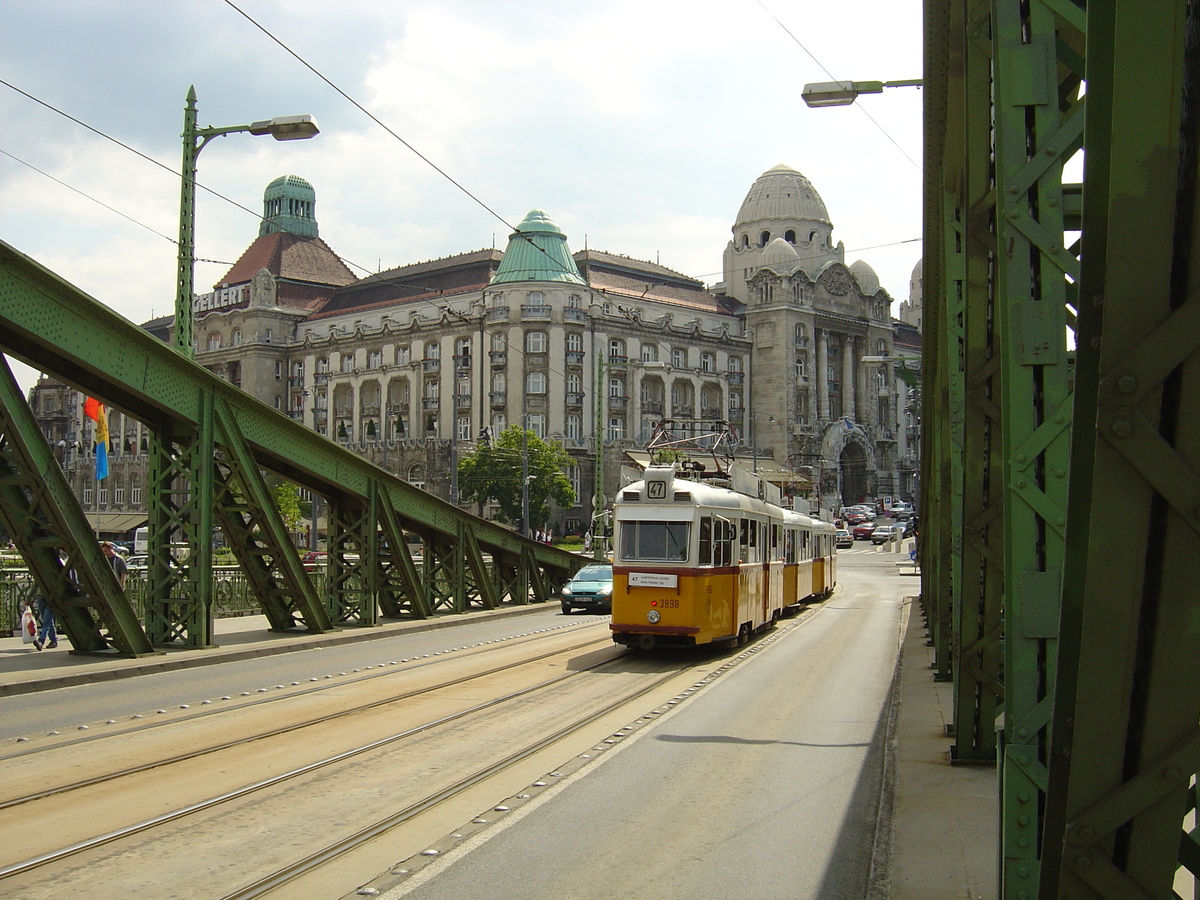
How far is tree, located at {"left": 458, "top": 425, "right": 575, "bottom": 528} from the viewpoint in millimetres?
71188

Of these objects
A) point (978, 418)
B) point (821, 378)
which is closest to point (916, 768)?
point (978, 418)

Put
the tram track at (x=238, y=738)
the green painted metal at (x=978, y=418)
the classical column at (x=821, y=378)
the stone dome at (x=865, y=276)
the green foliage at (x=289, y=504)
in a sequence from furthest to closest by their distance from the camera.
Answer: the stone dome at (x=865, y=276)
the classical column at (x=821, y=378)
the green foliage at (x=289, y=504)
the tram track at (x=238, y=738)
the green painted metal at (x=978, y=418)

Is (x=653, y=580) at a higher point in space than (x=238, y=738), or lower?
higher

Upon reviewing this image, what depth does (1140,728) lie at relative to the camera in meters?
2.82

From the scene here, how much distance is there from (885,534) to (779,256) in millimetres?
32686

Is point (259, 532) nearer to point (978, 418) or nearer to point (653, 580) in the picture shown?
point (653, 580)

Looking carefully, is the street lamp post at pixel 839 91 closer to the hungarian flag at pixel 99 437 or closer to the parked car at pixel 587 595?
the parked car at pixel 587 595

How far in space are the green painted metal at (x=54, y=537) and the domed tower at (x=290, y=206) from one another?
96.1 metres

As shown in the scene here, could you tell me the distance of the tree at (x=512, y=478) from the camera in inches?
2803

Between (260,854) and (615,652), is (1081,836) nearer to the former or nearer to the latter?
(260,854)

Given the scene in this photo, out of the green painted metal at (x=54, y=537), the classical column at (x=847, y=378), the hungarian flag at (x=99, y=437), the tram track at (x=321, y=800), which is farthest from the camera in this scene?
the classical column at (x=847, y=378)

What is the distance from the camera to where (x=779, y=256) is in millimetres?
98688

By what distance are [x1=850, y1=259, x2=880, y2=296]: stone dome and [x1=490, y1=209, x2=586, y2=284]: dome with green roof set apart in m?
38.1

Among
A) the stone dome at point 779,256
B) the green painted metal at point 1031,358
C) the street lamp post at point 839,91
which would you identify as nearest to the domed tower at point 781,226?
the stone dome at point 779,256
